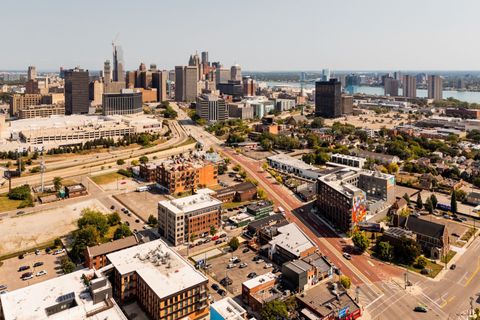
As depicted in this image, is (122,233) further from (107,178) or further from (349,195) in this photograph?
(107,178)

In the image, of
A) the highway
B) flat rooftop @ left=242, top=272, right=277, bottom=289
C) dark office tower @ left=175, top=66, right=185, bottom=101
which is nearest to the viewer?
the highway

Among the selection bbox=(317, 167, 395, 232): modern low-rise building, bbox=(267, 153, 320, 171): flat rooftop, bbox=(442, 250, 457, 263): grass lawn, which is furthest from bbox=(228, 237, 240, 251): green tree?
bbox=(267, 153, 320, 171): flat rooftop

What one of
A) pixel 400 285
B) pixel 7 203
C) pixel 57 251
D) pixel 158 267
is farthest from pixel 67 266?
pixel 400 285

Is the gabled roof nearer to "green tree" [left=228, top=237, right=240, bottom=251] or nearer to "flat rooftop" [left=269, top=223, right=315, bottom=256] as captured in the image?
"flat rooftop" [left=269, top=223, right=315, bottom=256]

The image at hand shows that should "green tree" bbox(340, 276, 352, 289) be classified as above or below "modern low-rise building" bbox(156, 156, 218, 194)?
below

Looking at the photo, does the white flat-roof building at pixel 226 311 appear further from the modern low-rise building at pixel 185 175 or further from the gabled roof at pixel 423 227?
the modern low-rise building at pixel 185 175

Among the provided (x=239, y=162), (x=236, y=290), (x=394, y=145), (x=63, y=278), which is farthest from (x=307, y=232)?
(x=394, y=145)

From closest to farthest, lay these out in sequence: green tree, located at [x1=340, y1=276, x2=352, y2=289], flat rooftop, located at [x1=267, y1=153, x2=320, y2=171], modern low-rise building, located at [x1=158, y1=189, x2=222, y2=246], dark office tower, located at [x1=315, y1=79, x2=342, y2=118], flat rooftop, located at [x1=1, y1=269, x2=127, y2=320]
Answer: flat rooftop, located at [x1=1, y1=269, x2=127, y2=320], green tree, located at [x1=340, y1=276, x2=352, y2=289], modern low-rise building, located at [x1=158, y1=189, x2=222, y2=246], flat rooftop, located at [x1=267, y1=153, x2=320, y2=171], dark office tower, located at [x1=315, y1=79, x2=342, y2=118]
